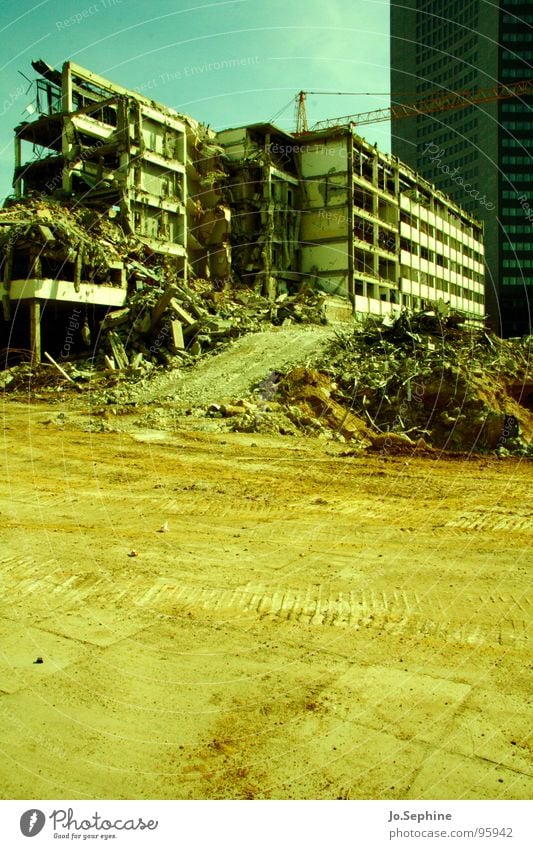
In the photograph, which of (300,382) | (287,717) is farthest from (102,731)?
(300,382)

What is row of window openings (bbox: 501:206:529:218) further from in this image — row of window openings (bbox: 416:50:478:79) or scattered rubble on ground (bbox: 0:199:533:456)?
scattered rubble on ground (bbox: 0:199:533:456)

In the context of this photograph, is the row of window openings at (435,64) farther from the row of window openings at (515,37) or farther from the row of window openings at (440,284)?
the row of window openings at (440,284)

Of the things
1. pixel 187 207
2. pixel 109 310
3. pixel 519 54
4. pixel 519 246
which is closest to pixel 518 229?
pixel 519 246

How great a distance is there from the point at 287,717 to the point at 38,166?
137 ft

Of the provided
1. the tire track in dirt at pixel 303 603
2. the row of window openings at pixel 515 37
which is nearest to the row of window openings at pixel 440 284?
the row of window openings at pixel 515 37

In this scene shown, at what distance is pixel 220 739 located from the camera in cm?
354

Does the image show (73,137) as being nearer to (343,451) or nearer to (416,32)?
(343,451)

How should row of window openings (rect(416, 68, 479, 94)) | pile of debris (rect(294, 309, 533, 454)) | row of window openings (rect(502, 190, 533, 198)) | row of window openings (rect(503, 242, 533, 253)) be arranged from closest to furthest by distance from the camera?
pile of debris (rect(294, 309, 533, 454))
row of window openings (rect(416, 68, 479, 94))
row of window openings (rect(502, 190, 533, 198))
row of window openings (rect(503, 242, 533, 253))

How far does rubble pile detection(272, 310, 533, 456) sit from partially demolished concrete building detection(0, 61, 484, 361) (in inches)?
224

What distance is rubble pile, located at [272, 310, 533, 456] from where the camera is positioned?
16938 mm

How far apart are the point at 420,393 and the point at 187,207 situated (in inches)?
1046

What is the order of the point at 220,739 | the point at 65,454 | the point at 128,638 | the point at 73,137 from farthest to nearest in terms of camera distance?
the point at 73,137 < the point at 65,454 < the point at 128,638 < the point at 220,739

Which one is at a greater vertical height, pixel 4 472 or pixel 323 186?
pixel 323 186

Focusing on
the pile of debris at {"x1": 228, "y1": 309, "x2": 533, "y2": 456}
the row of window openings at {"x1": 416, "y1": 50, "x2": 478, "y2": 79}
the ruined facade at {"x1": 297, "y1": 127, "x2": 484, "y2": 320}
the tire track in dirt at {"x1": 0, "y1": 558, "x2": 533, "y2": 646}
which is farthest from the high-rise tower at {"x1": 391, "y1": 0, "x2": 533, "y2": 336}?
the tire track in dirt at {"x1": 0, "y1": 558, "x2": 533, "y2": 646}
